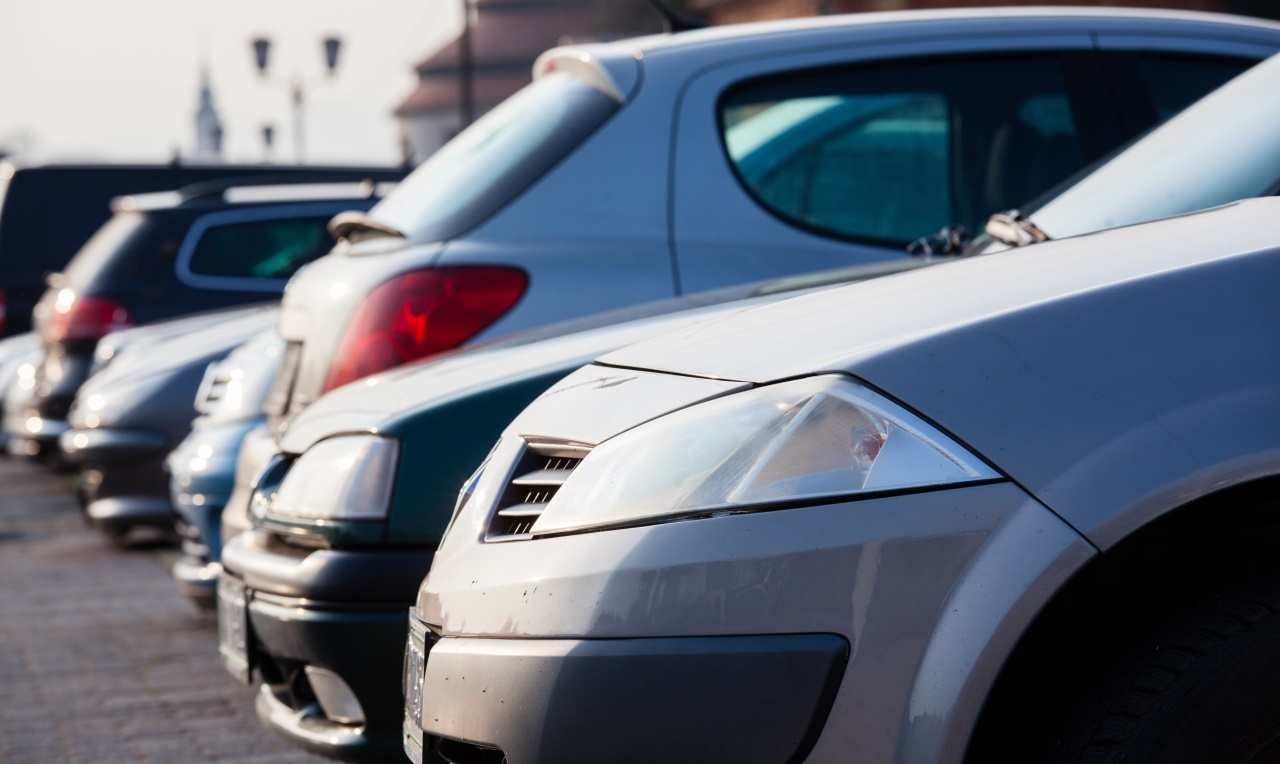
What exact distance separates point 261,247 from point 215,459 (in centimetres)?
450

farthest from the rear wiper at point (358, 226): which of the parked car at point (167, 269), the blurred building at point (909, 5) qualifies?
the blurred building at point (909, 5)

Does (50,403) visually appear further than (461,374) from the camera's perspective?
Yes

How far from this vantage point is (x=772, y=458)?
1.99 meters

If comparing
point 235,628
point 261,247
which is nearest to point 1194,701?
point 235,628

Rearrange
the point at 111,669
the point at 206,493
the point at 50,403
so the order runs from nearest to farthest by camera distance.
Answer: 1. the point at 206,493
2. the point at 111,669
3. the point at 50,403

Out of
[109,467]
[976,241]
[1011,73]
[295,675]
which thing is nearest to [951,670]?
[295,675]

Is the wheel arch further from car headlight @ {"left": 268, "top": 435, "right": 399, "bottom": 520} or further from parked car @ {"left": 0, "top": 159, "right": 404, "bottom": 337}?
parked car @ {"left": 0, "top": 159, "right": 404, "bottom": 337}

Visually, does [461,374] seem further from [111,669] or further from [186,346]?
[186,346]

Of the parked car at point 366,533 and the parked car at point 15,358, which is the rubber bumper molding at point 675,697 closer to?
the parked car at point 366,533

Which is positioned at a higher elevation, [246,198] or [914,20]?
[914,20]

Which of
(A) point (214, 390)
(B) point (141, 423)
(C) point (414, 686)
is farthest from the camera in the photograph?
(B) point (141, 423)

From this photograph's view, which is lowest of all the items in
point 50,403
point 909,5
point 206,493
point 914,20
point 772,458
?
point 50,403

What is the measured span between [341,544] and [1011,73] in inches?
93.7

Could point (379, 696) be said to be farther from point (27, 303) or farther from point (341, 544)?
point (27, 303)
